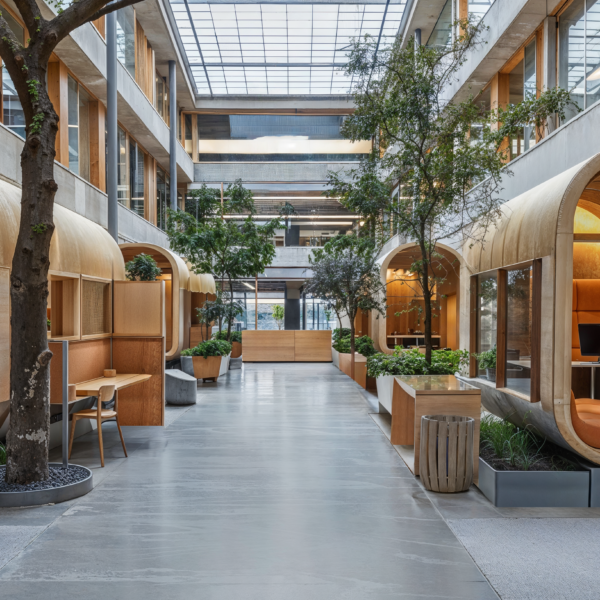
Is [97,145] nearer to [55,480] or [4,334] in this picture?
[4,334]

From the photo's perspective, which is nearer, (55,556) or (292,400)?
(55,556)

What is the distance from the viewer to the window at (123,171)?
52.0ft

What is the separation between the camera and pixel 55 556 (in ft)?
13.9

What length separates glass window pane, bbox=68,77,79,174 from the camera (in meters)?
12.2

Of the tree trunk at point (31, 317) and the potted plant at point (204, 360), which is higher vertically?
the tree trunk at point (31, 317)

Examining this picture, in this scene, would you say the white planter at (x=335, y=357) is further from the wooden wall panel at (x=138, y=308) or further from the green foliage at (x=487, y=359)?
the green foliage at (x=487, y=359)

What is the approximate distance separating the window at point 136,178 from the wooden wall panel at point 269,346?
21.2ft

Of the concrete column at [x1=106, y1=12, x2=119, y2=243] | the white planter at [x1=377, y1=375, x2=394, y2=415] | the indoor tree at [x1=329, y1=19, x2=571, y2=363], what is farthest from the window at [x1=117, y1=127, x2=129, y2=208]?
the white planter at [x1=377, y1=375, x2=394, y2=415]

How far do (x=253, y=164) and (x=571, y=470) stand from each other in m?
25.2

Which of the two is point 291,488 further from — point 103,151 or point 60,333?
point 103,151

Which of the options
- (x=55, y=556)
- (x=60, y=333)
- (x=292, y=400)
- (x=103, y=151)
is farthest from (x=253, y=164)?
(x=55, y=556)

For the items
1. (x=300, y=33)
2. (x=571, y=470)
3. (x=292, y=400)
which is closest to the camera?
(x=571, y=470)

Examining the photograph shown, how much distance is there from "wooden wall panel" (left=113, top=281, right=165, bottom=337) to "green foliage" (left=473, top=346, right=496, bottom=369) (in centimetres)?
467

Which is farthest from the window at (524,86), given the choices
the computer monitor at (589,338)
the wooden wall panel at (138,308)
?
the wooden wall panel at (138,308)
